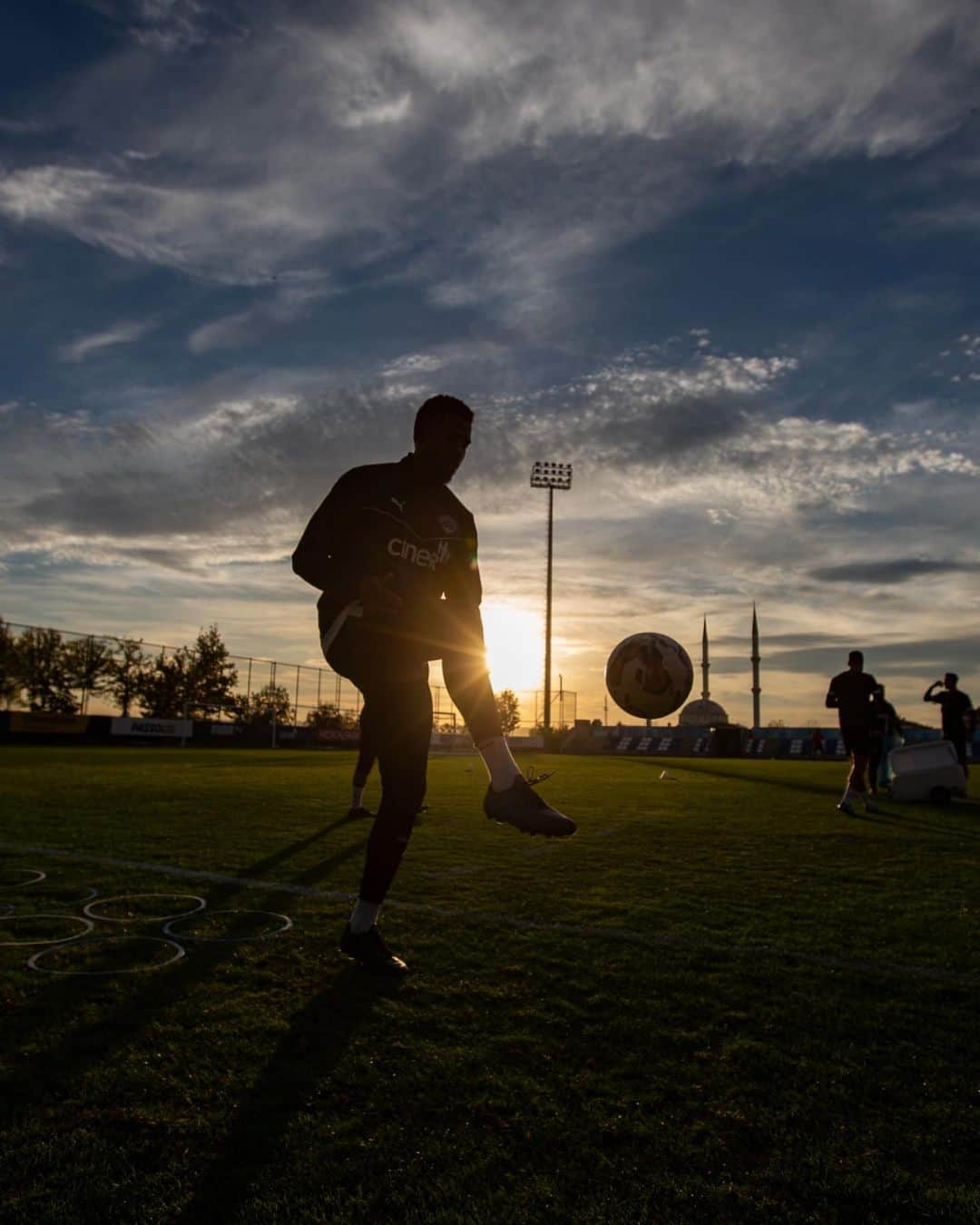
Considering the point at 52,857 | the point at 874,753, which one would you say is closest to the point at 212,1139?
the point at 52,857

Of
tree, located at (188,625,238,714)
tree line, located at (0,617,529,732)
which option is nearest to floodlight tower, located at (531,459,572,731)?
tree line, located at (0,617,529,732)

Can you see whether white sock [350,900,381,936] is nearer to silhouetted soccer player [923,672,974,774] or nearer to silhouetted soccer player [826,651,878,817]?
silhouetted soccer player [826,651,878,817]

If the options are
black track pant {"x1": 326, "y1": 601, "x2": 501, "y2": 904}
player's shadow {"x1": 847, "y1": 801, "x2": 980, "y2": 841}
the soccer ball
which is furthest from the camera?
the soccer ball

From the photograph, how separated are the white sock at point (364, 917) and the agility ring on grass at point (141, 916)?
1111 mm

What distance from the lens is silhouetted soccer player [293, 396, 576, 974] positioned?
3703mm

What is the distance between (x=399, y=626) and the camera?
12.4 feet

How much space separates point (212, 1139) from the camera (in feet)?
6.80

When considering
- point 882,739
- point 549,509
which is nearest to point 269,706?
point 549,509

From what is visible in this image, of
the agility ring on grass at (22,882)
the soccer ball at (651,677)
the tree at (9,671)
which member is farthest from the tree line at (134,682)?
the agility ring on grass at (22,882)

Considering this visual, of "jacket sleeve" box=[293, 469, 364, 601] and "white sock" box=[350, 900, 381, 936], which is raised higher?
"jacket sleeve" box=[293, 469, 364, 601]

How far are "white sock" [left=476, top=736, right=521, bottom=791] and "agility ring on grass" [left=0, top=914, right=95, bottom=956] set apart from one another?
1977mm

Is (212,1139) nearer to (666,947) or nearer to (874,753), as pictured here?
(666,947)

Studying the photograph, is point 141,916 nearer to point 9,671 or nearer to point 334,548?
point 334,548

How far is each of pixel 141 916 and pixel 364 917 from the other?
1346 mm
